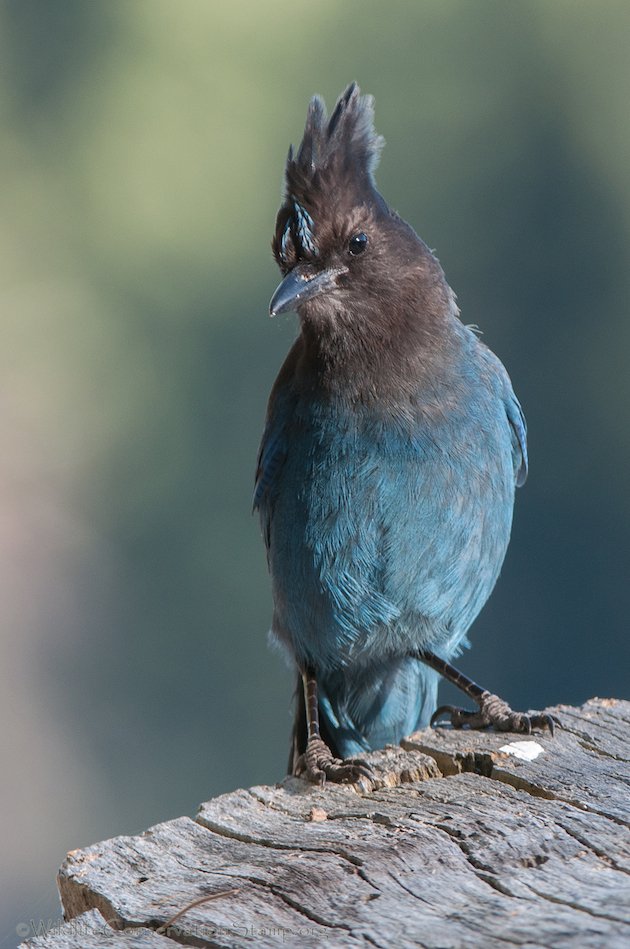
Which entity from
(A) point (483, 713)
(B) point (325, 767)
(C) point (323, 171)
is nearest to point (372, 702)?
(A) point (483, 713)

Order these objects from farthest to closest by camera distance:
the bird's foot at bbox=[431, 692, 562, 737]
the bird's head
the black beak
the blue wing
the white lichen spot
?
the blue wing < the bird's head < the black beak < the bird's foot at bbox=[431, 692, 562, 737] < the white lichen spot

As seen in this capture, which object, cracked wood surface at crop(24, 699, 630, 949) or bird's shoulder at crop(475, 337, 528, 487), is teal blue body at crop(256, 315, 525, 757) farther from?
cracked wood surface at crop(24, 699, 630, 949)

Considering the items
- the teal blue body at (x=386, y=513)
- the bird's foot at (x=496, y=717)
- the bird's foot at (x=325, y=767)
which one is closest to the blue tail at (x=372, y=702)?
the teal blue body at (x=386, y=513)

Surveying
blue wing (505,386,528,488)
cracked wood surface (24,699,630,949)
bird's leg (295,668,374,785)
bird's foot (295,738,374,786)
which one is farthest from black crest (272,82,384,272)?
cracked wood surface (24,699,630,949)

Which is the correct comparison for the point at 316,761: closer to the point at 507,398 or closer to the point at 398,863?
the point at 398,863

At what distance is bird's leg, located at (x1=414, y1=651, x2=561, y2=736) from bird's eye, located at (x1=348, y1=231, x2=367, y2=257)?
1139 millimetres

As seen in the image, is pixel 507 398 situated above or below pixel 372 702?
above

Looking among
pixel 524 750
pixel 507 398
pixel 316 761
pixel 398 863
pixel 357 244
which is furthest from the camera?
pixel 507 398

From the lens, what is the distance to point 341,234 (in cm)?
379

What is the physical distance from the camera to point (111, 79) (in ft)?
25.0

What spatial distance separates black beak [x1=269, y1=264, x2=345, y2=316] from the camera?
144 inches

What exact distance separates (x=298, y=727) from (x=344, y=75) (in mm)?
4280

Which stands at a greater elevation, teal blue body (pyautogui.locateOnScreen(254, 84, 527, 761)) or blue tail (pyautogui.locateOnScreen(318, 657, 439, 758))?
teal blue body (pyautogui.locateOnScreen(254, 84, 527, 761))

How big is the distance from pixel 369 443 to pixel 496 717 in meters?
0.79
